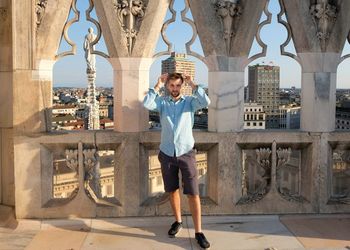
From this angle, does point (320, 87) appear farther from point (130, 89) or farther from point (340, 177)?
point (130, 89)

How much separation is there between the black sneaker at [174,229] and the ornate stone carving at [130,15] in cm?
186

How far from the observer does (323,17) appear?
196 inches

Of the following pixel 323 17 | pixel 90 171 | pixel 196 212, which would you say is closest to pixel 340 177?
pixel 323 17

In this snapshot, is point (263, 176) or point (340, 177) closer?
point (263, 176)

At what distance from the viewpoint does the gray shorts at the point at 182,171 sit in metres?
4.37

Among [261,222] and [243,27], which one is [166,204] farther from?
[243,27]

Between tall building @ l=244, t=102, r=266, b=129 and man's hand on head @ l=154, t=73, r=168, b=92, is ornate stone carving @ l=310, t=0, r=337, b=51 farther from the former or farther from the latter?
tall building @ l=244, t=102, r=266, b=129

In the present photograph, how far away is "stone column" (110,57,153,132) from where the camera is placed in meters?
4.96

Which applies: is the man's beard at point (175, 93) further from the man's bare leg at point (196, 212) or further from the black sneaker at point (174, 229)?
the black sneaker at point (174, 229)

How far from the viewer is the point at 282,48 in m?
5.07

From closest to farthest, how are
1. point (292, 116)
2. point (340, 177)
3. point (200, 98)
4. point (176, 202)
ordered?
point (200, 98)
point (176, 202)
point (340, 177)
point (292, 116)

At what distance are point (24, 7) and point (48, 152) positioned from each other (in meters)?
1.55

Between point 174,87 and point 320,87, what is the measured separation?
1.78 m

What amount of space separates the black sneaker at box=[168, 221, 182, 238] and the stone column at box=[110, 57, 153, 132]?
1.10 meters
